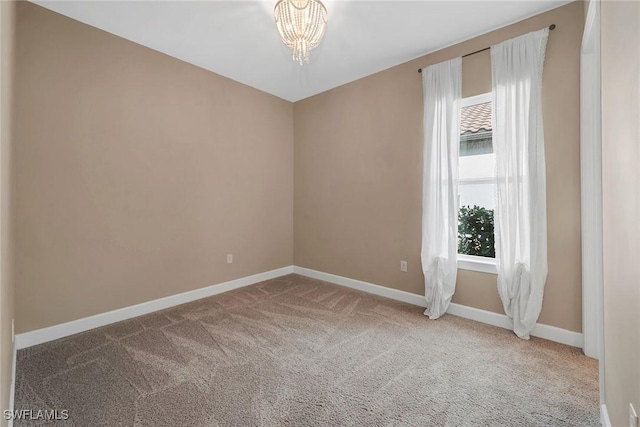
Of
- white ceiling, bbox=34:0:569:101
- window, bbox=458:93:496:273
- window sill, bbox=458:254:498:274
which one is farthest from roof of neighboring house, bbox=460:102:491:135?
window sill, bbox=458:254:498:274

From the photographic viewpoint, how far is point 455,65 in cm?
279

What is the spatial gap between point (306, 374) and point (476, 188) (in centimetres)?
241

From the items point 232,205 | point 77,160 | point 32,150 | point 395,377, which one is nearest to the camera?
point 395,377

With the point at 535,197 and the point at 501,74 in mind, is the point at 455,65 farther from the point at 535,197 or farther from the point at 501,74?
the point at 535,197

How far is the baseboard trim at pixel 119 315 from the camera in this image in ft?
7.45

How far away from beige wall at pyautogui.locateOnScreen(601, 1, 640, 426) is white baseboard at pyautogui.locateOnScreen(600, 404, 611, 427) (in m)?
0.05

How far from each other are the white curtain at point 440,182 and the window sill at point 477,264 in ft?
0.40

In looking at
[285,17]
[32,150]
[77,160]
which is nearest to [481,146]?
[285,17]

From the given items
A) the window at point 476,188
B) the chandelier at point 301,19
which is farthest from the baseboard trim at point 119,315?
the chandelier at point 301,19

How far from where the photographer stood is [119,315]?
272 cm

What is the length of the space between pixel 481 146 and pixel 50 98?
4.00 metres

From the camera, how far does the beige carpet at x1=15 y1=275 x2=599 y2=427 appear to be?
5.13 feet

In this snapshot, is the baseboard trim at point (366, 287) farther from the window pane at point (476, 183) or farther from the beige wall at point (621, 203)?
the beige wall at point (621, 203)

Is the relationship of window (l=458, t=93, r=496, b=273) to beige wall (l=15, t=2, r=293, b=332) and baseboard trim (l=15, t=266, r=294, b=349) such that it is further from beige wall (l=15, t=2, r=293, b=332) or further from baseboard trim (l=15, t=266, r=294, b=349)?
baseboard trim (l=15, t=266, r=294, b=349)
